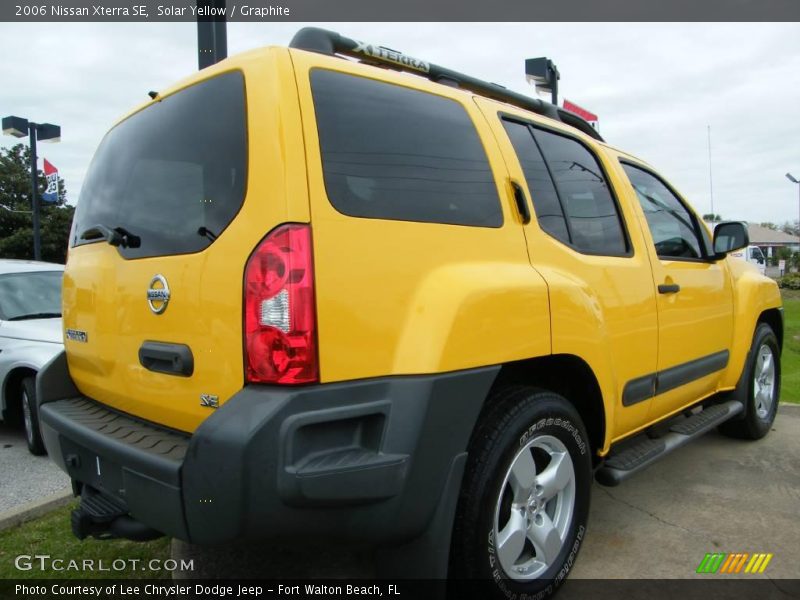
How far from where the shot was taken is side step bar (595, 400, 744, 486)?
9.04ft

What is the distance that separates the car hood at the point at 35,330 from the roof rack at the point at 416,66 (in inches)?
136

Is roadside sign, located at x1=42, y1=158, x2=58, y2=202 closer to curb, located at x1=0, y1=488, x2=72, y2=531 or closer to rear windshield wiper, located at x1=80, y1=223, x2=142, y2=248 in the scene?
curb, located at x1=0, y1=488, x2=72, y2=531

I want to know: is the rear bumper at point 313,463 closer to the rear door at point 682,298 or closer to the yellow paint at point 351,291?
the yellow paint at point 351,291

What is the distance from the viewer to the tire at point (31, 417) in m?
4.32

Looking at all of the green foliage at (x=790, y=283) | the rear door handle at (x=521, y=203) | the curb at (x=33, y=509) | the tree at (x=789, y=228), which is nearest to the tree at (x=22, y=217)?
the curb at (x=33, y=509)

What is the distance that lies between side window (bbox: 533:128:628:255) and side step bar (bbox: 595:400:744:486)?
1.01 meters

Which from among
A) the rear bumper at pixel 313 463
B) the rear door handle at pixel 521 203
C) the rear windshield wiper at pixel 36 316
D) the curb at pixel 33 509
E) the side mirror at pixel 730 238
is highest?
the rear door handle at pixel 521 203

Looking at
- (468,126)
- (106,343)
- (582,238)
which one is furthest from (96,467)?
(582,238)

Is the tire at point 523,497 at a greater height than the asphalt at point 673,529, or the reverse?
the tire at point 523,497

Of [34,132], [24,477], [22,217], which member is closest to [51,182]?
[34,132]

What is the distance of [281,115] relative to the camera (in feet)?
5.81

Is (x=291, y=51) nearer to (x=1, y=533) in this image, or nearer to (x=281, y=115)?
(x=281, y=115)

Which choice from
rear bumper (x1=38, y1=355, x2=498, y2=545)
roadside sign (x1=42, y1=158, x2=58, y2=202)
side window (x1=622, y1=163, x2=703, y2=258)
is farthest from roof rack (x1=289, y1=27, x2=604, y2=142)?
roadside sign (x1=42, y1=158, x2=58, y2=202)

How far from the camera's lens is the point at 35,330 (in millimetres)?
4668
